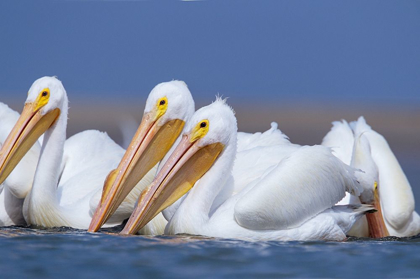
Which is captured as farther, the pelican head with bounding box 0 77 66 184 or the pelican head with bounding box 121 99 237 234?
A: the pelican head with bounding box 0 77 66 184

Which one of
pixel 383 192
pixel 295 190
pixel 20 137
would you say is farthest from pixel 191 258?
pixel 383 192

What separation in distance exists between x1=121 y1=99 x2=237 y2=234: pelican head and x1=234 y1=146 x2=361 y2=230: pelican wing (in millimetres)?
380

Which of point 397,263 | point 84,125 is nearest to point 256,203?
point 397,263

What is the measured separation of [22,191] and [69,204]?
1.39 ft

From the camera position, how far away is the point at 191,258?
4.38 metres

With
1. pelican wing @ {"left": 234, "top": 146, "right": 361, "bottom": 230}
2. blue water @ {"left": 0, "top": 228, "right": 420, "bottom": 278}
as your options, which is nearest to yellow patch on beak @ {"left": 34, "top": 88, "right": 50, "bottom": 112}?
blue water @ {"left": 0, "top": 228, "right": 420, "bottom": 278}

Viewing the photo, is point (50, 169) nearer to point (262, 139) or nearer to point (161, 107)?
point (161, 107)

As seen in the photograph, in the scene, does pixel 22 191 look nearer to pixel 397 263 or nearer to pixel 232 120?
pixel 232 120

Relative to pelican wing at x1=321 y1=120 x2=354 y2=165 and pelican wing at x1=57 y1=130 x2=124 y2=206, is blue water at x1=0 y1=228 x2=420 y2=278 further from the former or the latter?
pelican wing at x1=321 y1=120 x2=354 y2=165

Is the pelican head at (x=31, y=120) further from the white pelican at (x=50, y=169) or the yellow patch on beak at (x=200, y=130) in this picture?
the yellow patch on beak at (x=200, y=130)

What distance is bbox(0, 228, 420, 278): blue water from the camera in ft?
13.6

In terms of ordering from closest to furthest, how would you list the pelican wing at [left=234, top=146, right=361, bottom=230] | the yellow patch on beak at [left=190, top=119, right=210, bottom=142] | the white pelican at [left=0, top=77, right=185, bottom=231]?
the pelican wing at [left=234, top=146, right=361, bottom=230] < the yellow patch on beak at [left=190, top=119, right=210, bottom=142] < the white pelican at [left=0, top=77, right=185, bottom=231]

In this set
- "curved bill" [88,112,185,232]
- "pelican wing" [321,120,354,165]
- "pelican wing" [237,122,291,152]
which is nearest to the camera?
"curved bill" [88,112,185,232]

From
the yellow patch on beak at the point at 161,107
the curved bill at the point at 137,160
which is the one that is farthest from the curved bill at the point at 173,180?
the yellow patch on beak at the point at 161,107
